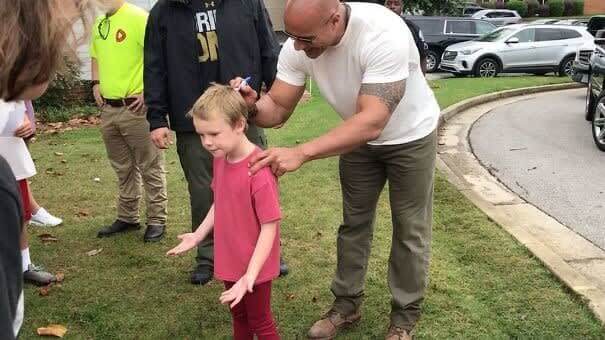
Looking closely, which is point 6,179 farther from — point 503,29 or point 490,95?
point 503,29

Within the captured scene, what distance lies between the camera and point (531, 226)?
5094 millimetres

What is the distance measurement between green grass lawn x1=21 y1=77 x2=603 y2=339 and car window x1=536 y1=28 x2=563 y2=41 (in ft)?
51.7

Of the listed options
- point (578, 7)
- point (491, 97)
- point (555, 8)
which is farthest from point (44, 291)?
point (578, 7)

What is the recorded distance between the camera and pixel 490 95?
541 inches

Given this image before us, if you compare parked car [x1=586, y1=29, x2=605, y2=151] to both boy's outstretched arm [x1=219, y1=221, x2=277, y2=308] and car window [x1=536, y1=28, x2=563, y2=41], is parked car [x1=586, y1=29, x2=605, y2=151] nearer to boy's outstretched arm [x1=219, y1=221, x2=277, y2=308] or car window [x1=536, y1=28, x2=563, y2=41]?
boy's outstretched arm [x1=219, y1=221, x2=277, y2=308]

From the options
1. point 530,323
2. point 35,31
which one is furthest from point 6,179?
point 530,323

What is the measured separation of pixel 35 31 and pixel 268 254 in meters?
1.52

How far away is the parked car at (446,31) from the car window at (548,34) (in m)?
3.97

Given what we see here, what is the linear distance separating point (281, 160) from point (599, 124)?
7.21 m

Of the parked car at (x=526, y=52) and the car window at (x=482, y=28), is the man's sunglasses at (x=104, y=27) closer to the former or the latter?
the parked car at (x=526, y=52)

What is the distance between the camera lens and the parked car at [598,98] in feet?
27.6

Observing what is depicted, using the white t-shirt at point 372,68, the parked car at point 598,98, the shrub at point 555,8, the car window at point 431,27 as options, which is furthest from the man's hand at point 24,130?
the shrub at point 555,8

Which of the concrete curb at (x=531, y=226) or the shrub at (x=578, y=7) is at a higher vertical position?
the shrub at (x=578, y=7)

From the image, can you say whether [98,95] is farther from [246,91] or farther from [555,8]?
[555,8]
